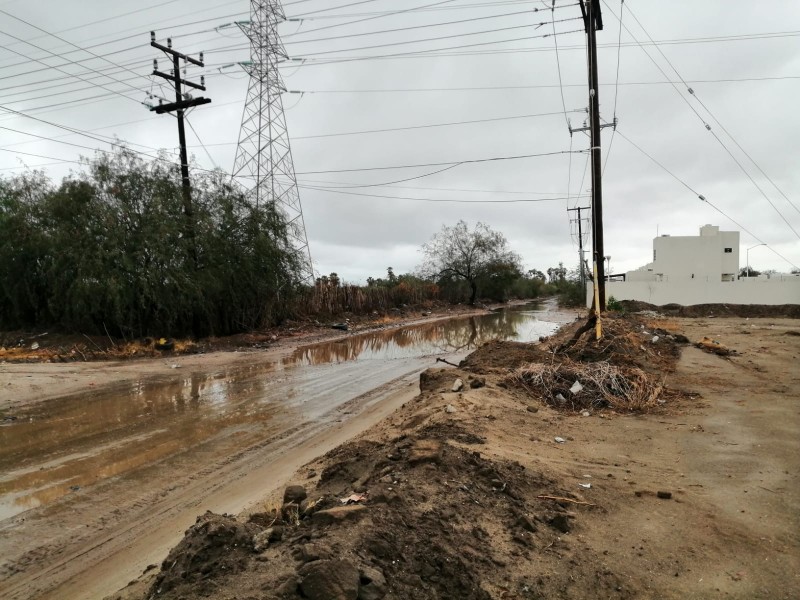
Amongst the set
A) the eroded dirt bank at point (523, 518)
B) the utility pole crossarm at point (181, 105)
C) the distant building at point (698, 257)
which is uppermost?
the utility pole crossarm at point (181, 105)

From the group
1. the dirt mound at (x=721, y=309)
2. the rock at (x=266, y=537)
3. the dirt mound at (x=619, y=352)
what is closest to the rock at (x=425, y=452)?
the rock at (x=266, y=537)

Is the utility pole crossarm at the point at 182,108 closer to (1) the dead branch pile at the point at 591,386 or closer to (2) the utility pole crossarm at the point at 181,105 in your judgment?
(2) the utility pole crossarm at the point at 181,105

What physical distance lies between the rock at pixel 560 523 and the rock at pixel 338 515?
1483 mm

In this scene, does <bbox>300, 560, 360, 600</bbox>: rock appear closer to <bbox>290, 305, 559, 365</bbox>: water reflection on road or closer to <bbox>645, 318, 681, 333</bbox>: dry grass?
<bbox>290, 305, 559, 365</bbox>: water reflection on road

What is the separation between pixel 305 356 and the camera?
17.9m

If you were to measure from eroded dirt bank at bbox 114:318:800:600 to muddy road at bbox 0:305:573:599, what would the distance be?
99cm

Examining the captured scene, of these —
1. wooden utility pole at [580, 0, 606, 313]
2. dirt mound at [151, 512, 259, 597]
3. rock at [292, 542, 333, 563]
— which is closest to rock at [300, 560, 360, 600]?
rock at [292, 542, 333, 563]

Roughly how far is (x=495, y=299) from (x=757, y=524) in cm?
5951

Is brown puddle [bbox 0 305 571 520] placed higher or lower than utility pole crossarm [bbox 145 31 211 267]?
lower

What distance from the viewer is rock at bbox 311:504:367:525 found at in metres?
3.44

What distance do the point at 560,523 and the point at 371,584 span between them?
176cm

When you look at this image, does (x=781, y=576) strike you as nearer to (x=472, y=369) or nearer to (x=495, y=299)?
(x=472, y=369)

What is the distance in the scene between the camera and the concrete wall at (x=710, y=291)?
31.3 meters

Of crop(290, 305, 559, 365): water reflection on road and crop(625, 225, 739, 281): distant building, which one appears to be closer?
crop(290, 305, 559, 365): water reflection on road
